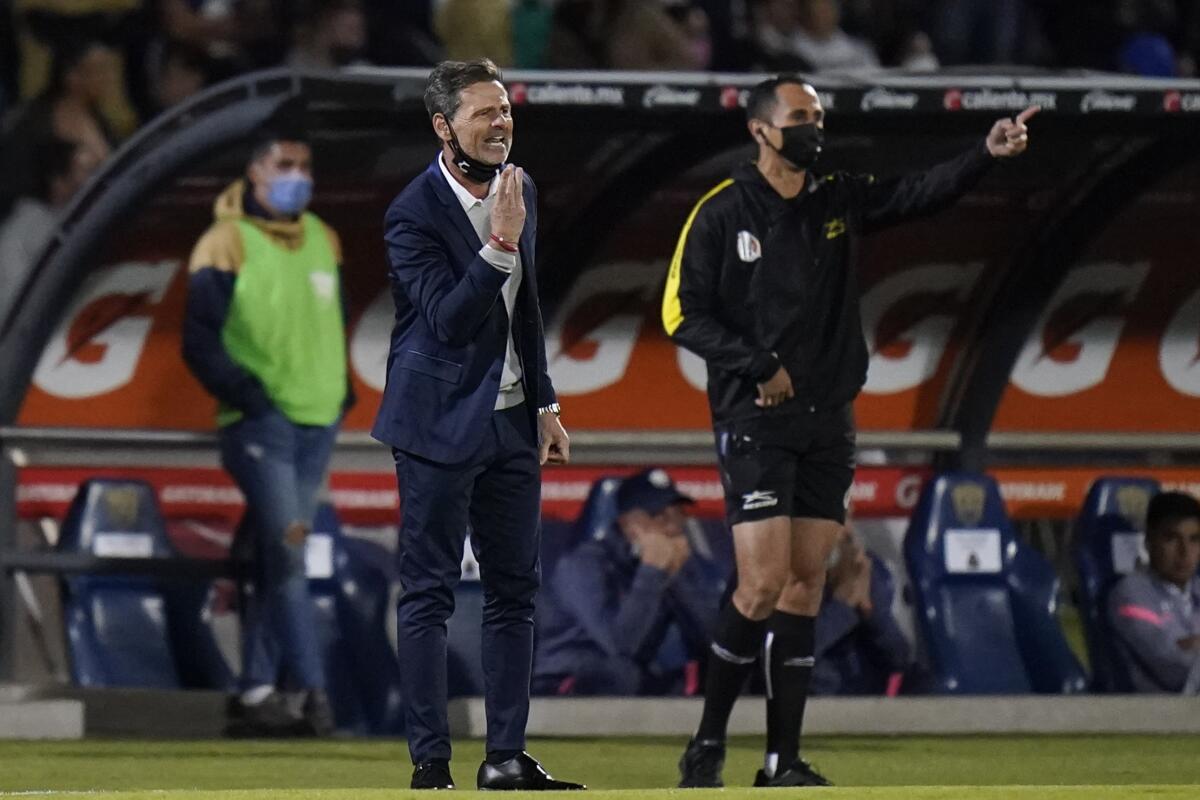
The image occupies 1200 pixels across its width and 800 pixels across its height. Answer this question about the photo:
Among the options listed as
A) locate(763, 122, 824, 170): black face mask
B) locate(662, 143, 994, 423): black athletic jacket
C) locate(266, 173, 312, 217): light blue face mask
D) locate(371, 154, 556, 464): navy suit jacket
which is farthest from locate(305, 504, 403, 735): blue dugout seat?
locate(371, 154, 556, 464): navy suit jacket

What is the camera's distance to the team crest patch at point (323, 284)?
1034 cm

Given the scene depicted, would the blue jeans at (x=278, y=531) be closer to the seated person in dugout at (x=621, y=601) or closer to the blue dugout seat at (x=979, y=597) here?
the seated person in dugout at (x=621, y=601)

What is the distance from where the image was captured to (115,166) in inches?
389

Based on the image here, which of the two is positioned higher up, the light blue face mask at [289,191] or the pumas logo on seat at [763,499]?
the light blue face mask at [289,191]

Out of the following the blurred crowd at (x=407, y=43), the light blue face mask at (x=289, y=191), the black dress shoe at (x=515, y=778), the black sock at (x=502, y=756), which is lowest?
the black dress shoe at (x=515, y=778)

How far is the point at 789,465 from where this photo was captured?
7.80 metres

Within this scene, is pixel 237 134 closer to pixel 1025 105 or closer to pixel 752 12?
pixel 1025 105

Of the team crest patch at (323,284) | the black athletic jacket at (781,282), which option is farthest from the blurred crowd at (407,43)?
the black athletic jacket at (781,282)

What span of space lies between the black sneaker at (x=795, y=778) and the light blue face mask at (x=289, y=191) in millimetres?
3325

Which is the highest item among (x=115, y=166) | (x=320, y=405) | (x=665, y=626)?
(x=115, y=166)

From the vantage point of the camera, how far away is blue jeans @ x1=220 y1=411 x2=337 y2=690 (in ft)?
33.2

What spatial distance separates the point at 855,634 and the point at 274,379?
251 cm

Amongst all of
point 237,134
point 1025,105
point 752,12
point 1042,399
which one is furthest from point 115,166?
point 752,12

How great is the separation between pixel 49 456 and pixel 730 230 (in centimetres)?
384
